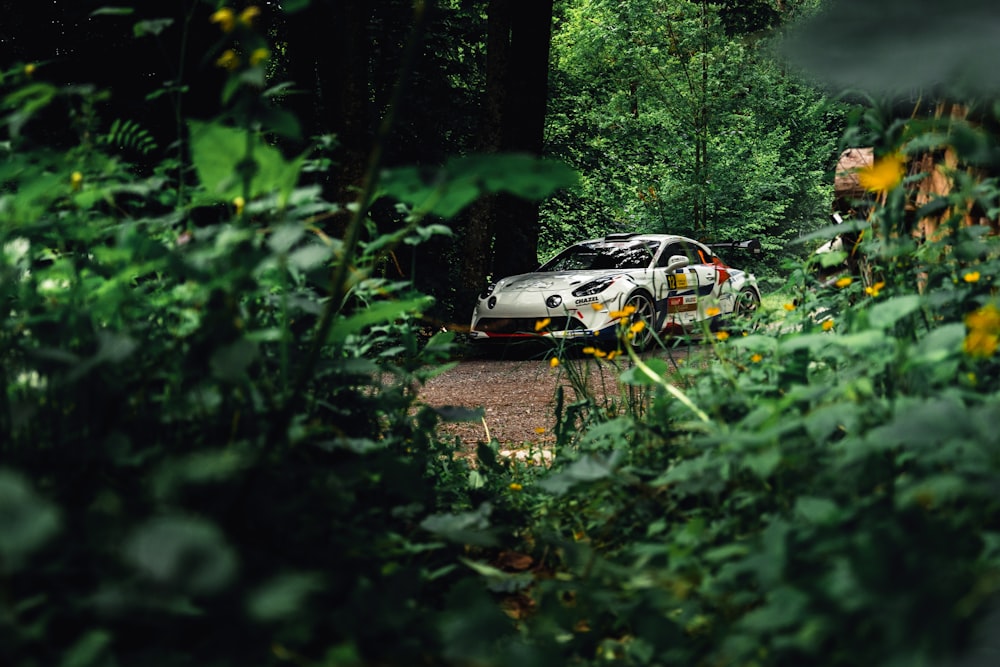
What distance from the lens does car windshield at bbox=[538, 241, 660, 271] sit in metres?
9.85

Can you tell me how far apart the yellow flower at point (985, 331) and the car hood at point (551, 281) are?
7.51 m

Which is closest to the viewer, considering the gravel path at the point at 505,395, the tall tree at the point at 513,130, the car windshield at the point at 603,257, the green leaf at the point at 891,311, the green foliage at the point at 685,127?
the green leaf at the point at 891,311

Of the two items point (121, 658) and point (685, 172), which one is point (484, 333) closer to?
point (121, 658)

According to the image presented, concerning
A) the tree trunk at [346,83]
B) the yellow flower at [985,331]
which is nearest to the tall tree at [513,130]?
the tree trunk at [346,83]

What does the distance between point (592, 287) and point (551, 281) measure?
540 millimetres

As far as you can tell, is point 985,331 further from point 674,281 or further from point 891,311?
point 674,281

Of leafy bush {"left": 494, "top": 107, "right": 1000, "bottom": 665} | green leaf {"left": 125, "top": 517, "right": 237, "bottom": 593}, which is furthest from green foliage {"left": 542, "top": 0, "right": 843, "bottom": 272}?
green leaf {"left": 125, "top": 517, "right": 237, "bottom": 593}

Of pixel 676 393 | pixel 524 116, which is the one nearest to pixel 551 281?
pixel 524 116

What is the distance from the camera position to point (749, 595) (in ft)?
4.64

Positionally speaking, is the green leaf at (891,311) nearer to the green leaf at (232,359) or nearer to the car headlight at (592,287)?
the green leaf at (232,359)

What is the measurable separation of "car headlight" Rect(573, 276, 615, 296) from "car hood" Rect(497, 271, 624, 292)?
5cm

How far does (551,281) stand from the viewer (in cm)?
927

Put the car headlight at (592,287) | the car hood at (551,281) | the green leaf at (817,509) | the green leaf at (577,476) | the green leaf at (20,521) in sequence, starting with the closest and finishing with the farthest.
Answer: the green leaf at (20,521), the green leaf at (817,509), the green leaf at (577,476), the car headlight at (592,287), the car hood at (551,281)

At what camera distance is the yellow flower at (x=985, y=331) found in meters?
1.40
